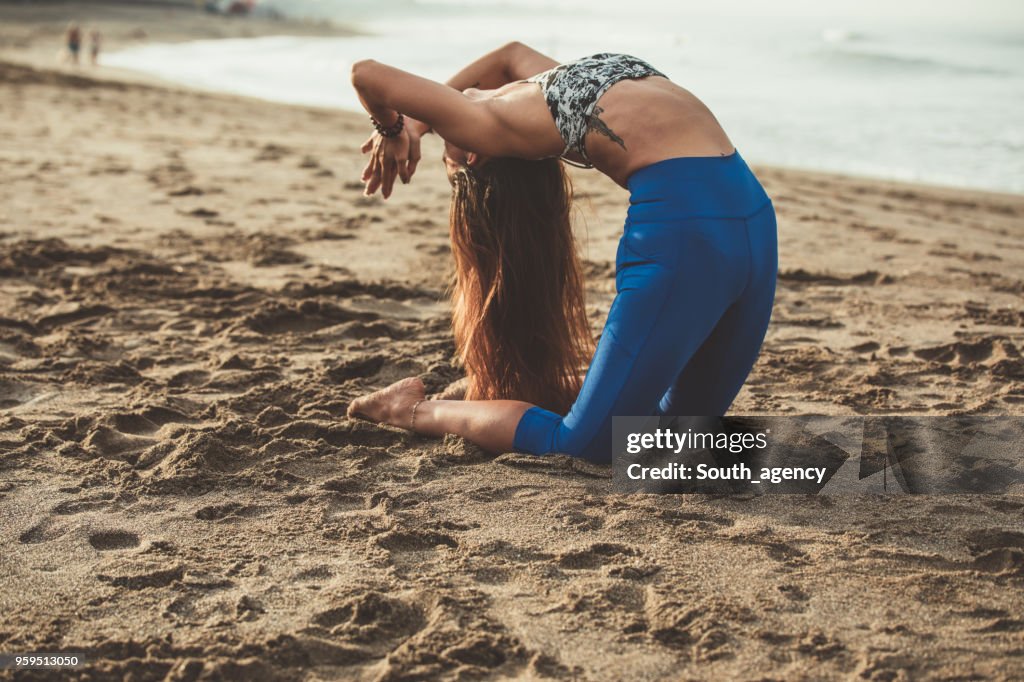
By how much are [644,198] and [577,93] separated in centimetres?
31

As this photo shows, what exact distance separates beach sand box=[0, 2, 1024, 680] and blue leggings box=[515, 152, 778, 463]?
0.29 m

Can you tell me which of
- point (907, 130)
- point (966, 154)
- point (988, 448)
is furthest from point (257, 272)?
point (907, 130)

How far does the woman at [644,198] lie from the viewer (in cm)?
242

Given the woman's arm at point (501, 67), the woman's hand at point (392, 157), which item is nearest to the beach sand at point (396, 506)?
the woman's hand at point (392, 157)

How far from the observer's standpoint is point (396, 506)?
8.05 feet

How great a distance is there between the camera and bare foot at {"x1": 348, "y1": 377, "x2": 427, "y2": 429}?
115 inches

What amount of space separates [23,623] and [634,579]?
4.00ft

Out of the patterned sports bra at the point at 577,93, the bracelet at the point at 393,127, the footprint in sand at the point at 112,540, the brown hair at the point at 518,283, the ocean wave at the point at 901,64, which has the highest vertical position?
the ocean wave at the point at 901,64

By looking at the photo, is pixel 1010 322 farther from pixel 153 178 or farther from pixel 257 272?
pixel 153 178

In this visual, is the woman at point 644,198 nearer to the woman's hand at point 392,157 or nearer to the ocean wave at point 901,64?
the woman's hand at point 392,157

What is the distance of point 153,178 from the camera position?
6.59 m

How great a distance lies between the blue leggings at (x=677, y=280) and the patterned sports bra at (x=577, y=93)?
7.1 inches

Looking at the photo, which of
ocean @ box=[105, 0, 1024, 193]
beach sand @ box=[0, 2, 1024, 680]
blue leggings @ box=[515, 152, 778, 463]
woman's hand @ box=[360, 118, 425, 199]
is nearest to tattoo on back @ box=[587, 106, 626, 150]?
blue leggings @ box=[515, 152, 778, 463]

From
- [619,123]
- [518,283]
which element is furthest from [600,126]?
[518,283]
